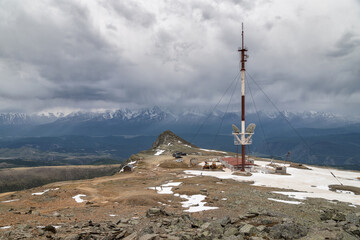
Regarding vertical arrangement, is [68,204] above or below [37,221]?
below

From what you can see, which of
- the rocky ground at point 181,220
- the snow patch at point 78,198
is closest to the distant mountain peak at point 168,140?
the snow patch at point 78,198

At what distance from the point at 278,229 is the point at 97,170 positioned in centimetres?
17027

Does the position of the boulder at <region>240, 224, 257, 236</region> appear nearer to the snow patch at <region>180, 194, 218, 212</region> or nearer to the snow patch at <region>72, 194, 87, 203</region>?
the snow patch at <region>180, 194, 218, 212</region>

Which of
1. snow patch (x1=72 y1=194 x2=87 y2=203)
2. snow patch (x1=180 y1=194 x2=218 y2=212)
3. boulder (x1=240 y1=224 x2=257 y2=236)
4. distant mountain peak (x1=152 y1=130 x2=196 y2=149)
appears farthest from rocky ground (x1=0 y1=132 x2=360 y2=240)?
distant mountain peak (x1=152 y1=130 x2=196 y2=149)

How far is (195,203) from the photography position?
2486cm

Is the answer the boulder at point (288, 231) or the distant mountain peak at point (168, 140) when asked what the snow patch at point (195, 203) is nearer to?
the boulder at point (288, 231)

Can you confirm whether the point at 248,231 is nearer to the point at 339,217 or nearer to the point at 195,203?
the point at 339,217

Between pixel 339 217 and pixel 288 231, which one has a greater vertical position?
pixel 288 231

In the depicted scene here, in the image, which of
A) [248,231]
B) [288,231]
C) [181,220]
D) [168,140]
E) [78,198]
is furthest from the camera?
[168,140]

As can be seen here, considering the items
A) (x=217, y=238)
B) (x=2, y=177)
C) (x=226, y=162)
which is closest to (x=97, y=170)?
(x=2, y=177)

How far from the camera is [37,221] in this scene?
698 inches

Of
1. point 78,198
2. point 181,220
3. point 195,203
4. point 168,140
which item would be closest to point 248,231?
point 181,220

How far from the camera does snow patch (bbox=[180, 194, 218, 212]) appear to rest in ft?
73.2

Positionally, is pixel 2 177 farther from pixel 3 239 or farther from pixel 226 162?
pixel 3 239
